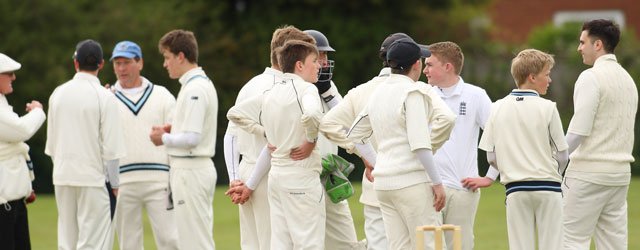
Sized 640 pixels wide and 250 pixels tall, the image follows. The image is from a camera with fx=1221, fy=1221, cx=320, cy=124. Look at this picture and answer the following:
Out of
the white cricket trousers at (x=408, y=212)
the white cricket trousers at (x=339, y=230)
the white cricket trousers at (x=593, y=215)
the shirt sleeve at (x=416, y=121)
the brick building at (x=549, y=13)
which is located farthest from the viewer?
the brick building at (x=549, y=13)

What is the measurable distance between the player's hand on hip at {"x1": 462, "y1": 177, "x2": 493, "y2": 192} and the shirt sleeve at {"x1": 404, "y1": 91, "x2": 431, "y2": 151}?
115cm

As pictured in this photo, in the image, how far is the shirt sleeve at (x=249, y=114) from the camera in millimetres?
9172

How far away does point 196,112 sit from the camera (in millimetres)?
10203

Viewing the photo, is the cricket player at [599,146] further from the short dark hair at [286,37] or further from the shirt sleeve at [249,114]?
the shirt sleeve at [249,114]

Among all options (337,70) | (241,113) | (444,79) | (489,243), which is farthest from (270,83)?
(337,70)

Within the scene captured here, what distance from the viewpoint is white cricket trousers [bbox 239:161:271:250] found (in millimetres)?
9414

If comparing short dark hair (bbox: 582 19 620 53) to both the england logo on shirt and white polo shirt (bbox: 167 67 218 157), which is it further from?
white polo shirt (bbox: 167 67 218 157)

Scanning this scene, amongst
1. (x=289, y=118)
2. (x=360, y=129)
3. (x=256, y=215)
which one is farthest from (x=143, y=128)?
(x=360, y=129)

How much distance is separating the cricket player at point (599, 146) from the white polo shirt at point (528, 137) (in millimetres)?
439

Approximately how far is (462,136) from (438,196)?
1182 mm

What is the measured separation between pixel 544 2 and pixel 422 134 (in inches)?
1499

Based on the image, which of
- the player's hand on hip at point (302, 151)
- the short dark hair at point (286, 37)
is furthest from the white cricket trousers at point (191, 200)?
the player's hand on hip at point (302, 151)

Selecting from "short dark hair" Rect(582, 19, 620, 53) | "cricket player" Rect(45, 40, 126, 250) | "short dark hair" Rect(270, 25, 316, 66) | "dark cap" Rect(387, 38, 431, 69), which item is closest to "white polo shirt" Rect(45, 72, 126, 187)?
"cricket player" Rect(45, 40, 126, 250)

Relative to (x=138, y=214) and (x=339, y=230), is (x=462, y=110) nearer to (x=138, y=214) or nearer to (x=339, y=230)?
(x=339, y=230)
